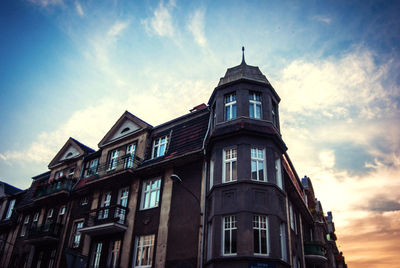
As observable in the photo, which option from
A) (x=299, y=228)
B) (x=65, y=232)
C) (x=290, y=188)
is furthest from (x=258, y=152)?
(x=65, y=232)

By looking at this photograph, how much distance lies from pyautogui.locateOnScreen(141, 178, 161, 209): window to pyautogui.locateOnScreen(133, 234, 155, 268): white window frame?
6.66ft

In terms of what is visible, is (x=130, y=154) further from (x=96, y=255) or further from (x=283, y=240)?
(x=283, y=240)

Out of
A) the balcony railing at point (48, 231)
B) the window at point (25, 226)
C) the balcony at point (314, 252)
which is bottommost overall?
the balcony at point (314, 252)

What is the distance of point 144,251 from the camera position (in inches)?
753

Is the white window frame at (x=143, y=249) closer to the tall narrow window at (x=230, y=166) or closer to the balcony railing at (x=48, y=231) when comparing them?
the tall narrow window at (x=230, y=166)

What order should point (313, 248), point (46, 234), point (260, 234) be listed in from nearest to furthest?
point (260, 234), point (313, 248), point (46, 234)

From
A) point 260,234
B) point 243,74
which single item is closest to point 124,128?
Answer: point 243,74

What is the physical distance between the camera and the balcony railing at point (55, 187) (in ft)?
87.4

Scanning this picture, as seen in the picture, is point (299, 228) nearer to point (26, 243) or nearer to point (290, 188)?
point (290, 188)

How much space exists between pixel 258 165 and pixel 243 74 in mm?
6100

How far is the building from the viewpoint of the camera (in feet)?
51.7

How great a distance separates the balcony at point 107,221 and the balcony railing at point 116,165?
9.85ft

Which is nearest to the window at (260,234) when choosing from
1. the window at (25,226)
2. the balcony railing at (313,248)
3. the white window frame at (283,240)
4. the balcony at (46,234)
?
the white window frame at (283,240)

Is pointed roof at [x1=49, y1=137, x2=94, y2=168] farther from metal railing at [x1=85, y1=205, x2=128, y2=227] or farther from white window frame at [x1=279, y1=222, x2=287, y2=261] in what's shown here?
white window frame at [x1=279, y1=222, x2=287, y2=261]
